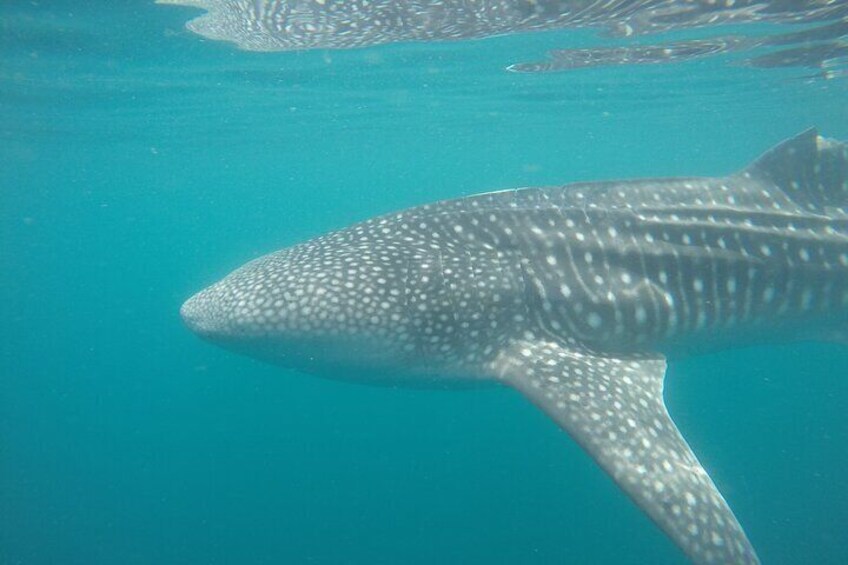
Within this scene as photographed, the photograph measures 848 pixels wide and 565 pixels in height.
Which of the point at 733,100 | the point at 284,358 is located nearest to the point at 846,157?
the point at 284,358

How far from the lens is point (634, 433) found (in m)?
4.87

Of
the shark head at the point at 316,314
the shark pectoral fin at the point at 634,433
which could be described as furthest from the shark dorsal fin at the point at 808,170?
the shark head at the point at 316,314

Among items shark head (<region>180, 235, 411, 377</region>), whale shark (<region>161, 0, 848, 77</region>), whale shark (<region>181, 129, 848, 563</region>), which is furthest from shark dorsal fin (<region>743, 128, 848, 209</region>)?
whale shark (<region>161, 0, 848, 77</region>)

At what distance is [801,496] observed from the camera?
11.9 m

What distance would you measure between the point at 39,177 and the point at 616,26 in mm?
44909

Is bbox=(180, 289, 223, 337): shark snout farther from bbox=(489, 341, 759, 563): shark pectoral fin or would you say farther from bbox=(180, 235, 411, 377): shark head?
bbox=(489, 341, 759, 563): shark pectoral fin

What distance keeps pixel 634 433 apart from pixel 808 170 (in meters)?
4.71

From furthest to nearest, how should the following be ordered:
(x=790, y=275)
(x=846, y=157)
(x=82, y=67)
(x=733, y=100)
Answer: (x=733, y=100) → (x=82, y=67) → (x=846, y=157) → (x=790, y=275)

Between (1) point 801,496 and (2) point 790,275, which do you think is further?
(1) point 801,496

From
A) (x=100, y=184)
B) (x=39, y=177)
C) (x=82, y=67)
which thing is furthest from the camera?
(x=100, y=184)

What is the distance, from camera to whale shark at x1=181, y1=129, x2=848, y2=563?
5219 millimetres

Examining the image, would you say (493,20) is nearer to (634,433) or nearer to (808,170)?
(808,170)

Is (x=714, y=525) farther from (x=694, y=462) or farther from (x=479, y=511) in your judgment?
(x=479, y=511)

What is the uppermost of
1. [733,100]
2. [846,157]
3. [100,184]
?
[846,157]
